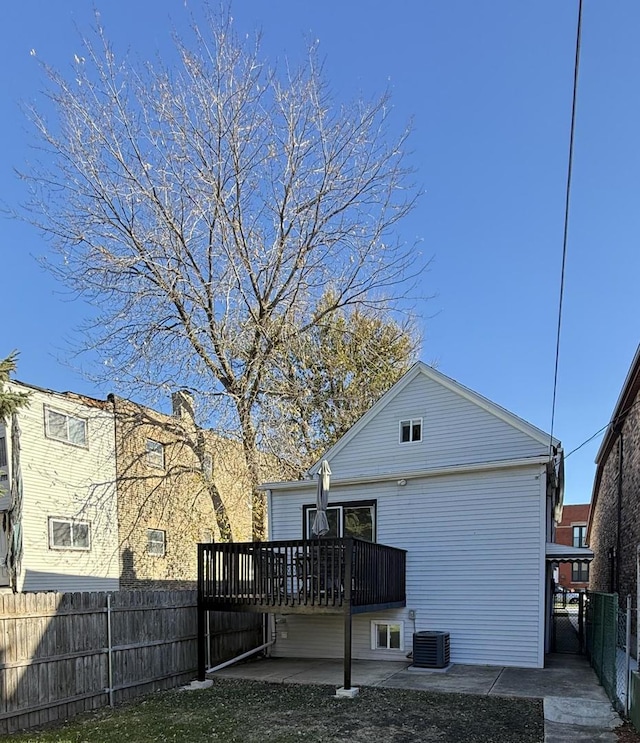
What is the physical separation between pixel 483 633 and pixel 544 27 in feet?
31.3

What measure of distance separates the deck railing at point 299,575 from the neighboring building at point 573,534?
32.9m

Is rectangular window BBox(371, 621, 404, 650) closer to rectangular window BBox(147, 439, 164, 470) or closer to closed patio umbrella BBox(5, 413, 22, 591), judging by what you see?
closed patio umbrella BBox(5, 413, 22, 591)

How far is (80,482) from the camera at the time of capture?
16391mm

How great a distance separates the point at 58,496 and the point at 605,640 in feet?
43.3

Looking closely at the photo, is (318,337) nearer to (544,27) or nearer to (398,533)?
(398,533)

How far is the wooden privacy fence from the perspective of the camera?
22.9ft

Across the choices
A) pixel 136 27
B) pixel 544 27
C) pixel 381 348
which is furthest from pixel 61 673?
pixel 381 348

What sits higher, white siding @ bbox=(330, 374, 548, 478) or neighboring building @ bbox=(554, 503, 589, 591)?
white siding @ bbox=(330, 374, 548, 478)

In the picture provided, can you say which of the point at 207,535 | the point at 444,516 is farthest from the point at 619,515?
the point at 207,535

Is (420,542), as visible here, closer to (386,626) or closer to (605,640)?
(386,626)

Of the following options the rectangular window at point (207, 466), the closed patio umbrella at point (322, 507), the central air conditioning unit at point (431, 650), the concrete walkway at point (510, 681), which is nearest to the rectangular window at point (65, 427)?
the rectangular window at point (207, 466)

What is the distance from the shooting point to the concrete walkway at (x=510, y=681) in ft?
22.1

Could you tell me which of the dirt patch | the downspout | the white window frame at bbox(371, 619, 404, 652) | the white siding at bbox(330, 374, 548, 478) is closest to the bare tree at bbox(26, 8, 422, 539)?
the white siding at bbox(330, 374, 548, 478)

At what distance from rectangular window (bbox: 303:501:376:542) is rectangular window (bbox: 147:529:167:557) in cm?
789
